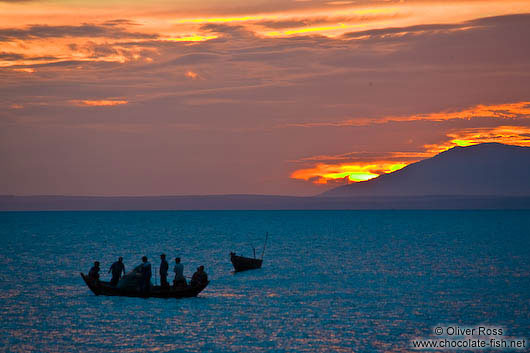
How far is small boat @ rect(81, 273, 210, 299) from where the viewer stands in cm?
3781

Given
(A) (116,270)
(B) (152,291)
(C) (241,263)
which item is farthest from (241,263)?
(A) (116,270)

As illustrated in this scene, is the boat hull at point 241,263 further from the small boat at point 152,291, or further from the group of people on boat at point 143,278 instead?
the group of people on boat at point 143,278

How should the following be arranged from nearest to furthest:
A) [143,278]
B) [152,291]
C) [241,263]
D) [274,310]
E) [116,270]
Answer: [274,310], [143,278], [152,291], [116,270], [241,263]

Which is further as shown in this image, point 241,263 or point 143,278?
point 241,263

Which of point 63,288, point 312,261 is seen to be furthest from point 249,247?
point 63,288

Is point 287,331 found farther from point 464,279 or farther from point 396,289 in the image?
point 464,279

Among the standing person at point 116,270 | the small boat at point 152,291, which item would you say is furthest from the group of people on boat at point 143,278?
the small boat at point 152,291

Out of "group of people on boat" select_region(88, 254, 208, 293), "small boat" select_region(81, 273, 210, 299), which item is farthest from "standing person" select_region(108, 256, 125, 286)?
"small boat" select_region(81, 273, 210, 299)

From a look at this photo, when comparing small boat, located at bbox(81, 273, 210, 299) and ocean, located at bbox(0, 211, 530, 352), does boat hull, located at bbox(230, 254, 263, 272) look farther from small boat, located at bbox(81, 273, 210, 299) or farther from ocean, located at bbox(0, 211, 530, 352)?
small boat, located at bbox(81, 273, 210, 299)

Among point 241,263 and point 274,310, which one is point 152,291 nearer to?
point 274,310

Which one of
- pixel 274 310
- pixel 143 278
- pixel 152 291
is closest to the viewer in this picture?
pixel 274 310

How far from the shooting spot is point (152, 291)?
37.8m

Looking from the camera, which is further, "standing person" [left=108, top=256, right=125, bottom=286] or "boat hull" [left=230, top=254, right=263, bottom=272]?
"boat hull" [left=230, top=254, right=263, bottom=272]

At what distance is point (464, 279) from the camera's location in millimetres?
51500
